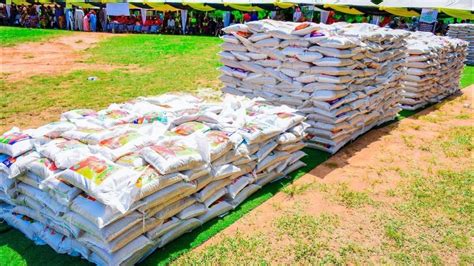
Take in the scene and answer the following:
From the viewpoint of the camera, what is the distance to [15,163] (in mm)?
3752

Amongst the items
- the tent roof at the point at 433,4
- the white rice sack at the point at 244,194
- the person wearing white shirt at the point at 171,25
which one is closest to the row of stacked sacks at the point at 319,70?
the white rice sack at the point at 244,194

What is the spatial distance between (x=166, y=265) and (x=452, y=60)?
30.3ft

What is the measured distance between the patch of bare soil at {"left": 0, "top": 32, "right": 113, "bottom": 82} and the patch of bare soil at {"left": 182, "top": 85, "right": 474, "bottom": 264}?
341 inches

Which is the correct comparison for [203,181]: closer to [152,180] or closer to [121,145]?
[152,180]

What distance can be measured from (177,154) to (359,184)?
9.11 feet

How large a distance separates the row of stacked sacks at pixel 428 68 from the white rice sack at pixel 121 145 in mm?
6039

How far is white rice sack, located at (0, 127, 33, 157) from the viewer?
3.88 m

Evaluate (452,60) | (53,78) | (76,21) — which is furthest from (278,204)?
(76,21)

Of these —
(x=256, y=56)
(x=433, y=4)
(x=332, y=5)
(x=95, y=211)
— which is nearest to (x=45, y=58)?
(x=256, y=56)

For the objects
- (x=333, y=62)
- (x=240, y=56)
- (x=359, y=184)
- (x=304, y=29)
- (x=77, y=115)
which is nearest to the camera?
(x=77, y=115)

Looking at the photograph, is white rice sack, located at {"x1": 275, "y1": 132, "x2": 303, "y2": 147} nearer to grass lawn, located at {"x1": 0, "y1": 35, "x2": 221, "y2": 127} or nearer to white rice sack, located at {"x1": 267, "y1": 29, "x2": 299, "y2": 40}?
white rice sack, located at {"x1": 267, "y1": 29, "x2": 299, "y2": 40}

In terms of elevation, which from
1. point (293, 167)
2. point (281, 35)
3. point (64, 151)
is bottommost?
point (293, 167)

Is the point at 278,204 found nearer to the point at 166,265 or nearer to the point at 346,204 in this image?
the point at 346,204

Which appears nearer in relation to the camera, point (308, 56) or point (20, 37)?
point (308, 56)
